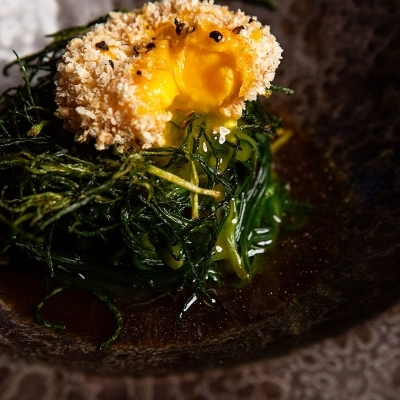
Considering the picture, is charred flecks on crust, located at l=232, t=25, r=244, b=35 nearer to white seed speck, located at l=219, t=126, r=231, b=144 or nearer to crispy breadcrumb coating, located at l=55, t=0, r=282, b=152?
crispy breadcrumb coating, located at l=55, t=0, r=282, b=152

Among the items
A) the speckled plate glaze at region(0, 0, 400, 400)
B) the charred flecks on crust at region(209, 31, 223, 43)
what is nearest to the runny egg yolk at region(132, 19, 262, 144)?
the charred flecks on crust at region(209, 31, 223, 43)

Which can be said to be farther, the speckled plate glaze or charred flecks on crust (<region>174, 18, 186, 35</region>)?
charred flecks on crust (<region>174, 18, 186, 35</region>)

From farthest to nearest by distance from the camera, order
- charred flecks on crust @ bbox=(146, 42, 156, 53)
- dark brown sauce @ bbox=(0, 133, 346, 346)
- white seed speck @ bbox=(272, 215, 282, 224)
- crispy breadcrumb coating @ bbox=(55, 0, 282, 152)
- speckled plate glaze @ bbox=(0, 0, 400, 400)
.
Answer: white seed speck @ bbox=(272, 215, 282, 224) → dark brown sauce @ bbox=(0, 133, 346, 346) → charred flecks on crust @ bbox=(146, 42, 156, 53) → crispy breadcrumb coating @ bbox=(55, 0, 282, 152) → speckled plate glaze @ bbox=(0, 0, 400, 400)

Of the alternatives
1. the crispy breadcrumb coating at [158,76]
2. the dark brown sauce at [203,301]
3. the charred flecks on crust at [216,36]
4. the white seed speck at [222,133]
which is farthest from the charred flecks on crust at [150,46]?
the dark brown sauce at [203,301]

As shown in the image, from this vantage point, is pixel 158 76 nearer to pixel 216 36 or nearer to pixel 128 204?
pixel 216 36

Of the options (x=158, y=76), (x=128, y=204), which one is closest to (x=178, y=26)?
(x=158, y=76)

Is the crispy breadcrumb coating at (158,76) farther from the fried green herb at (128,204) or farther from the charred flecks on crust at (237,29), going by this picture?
the fried green herb at (128,204)
